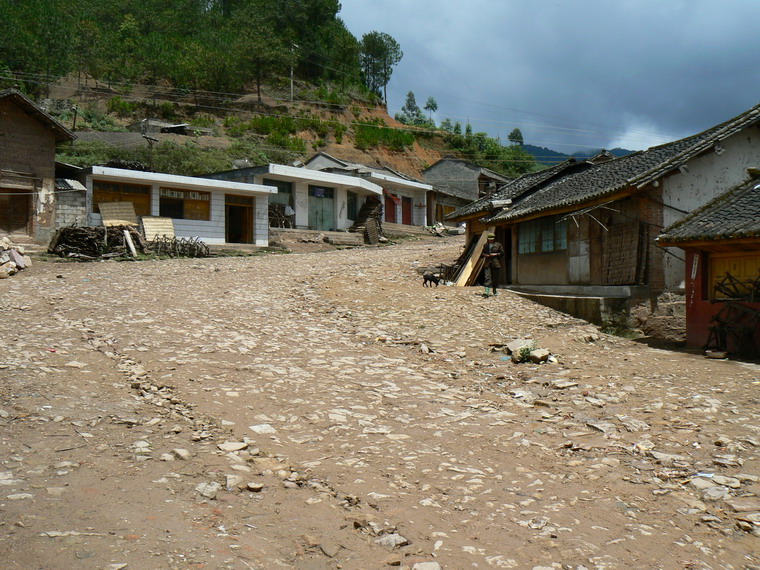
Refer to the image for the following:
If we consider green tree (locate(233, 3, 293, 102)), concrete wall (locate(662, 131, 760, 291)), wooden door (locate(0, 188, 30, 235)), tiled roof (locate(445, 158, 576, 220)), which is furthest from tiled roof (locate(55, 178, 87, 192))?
green tree (locate(233, 3, 293, 102))

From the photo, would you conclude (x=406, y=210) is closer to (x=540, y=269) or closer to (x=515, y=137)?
(x=540, y=269)

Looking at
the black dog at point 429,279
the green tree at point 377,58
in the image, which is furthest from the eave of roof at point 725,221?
the green tree at point 377,58

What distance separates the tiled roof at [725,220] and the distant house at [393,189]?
27775 millimetres

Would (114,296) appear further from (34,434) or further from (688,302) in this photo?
(688,302)

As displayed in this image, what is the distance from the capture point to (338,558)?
445cm

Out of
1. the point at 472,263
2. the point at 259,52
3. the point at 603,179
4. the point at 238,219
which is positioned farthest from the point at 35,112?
the point at 259,52

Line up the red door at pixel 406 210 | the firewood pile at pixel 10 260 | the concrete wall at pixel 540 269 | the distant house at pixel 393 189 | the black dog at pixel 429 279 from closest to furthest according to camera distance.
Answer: the firewood pile at pixel 10 260 < the concrete wall at pixel 540 269 < the black dog at pixel 429 279 < the distant house at pixel 393 189 < the red door at pixel 406 210

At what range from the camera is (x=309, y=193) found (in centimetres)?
3500

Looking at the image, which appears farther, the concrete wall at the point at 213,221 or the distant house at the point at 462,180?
the distant house at the point at 462,180

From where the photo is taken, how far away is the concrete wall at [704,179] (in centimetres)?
1554

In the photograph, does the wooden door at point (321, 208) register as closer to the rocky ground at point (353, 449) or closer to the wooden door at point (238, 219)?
the wooden door at point (238, 219)

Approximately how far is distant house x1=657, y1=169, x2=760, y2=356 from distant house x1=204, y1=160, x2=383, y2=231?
22274 millimetres

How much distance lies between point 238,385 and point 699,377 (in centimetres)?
759

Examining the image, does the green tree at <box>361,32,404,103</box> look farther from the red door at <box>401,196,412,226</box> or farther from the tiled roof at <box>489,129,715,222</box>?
the tiled roof at <box>489,129,715,222</box>
